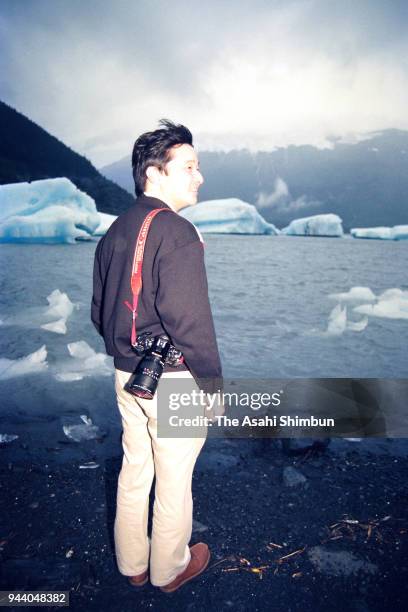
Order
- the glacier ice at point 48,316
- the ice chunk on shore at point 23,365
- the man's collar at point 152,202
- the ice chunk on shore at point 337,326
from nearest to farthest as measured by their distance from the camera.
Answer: the man's collar at point 152,202
the ice chunk on shore at point 23,365
the glacier ice at point 48,316
the ice chunk on shore at point 337,326

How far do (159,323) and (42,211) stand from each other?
20.4 m

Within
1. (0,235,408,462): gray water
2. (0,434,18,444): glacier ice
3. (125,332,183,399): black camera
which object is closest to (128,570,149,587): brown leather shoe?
(125,332,183,399): black camera

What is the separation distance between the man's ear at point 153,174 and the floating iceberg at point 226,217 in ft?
112

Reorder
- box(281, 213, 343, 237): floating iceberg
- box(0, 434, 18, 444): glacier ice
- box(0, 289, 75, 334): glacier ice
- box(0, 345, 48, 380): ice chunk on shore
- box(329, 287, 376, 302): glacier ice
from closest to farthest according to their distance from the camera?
box(0, 434, 18, 444): glacier ice
box(0, 345, 48, 380): ice chunk on shore
box(0, 289, 75, 334): glacier ice
box(329, 287, 376, 302): glacier ice
box(281, 213, 343, 237): floating iceberg

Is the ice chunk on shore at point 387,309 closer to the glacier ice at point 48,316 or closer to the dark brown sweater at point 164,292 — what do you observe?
the glacier ice at point 48,316

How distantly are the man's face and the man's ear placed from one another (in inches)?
0.7

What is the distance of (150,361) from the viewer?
145 cm

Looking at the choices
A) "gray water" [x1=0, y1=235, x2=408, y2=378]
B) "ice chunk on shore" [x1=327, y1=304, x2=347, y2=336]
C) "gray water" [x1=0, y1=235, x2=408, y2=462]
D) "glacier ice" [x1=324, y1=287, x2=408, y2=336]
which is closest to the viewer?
"gray water" [x1=0, y1=235, x2=408, y2=462]

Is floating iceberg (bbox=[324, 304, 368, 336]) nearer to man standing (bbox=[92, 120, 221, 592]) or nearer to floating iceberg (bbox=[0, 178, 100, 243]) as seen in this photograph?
man standing (bbox=[92, 120, 221, 592])

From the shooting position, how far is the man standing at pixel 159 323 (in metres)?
1.39

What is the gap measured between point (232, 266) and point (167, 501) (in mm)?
24550

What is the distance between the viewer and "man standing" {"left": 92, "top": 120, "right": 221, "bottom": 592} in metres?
1.39

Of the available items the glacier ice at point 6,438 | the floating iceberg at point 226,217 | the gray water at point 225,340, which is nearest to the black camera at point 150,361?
the gray water at point 225,340

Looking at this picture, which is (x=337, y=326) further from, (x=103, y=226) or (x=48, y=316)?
(x=103, y=226)
